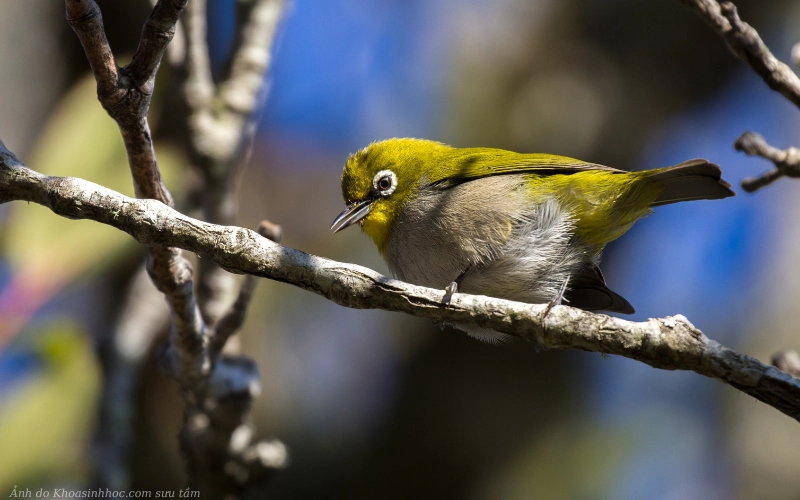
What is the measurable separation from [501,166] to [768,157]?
1.54 m

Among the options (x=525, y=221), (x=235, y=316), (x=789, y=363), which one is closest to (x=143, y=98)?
(x=235, y=316)

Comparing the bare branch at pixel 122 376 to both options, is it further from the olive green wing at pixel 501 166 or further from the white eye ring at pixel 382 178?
the olive green wing at pixel 501 166

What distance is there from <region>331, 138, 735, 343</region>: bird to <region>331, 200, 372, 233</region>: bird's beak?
0.93ft

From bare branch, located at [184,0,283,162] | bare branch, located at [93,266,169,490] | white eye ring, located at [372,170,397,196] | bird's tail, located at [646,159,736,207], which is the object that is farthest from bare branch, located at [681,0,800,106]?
bare branch, located at [93,266,169,490]

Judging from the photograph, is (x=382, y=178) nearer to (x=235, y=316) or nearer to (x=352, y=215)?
(x=352, y=215)

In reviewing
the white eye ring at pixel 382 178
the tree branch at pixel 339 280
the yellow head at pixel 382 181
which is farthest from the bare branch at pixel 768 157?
the white eye ring at pixel 382 178

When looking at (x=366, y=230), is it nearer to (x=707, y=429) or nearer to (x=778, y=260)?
(x=707, y=429)

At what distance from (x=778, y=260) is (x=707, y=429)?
A: 2106mm

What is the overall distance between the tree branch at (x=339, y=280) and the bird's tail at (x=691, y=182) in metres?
1.51

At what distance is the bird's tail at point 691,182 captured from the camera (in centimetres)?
372

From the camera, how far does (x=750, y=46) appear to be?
10.3 feet

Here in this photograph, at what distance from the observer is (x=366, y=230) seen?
4.77 metres

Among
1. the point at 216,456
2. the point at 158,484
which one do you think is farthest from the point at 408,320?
the point at 216,456

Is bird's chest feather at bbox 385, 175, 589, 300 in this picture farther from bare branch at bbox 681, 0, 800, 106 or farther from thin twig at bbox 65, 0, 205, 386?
thin twig at bbox 65, 0, 205, 386
